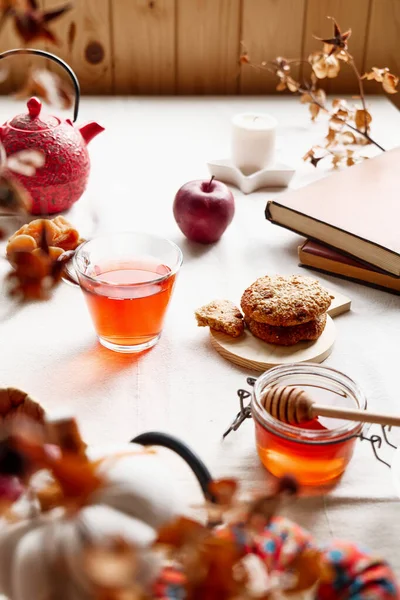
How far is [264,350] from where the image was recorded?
35.7 inches

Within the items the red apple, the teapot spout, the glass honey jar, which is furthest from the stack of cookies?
the teapot spout

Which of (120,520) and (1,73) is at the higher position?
(1,73)

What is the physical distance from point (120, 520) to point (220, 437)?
14.5 inches

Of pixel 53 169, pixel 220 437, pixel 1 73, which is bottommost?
pixel 220 437

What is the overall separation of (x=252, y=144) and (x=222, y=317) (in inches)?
20.9

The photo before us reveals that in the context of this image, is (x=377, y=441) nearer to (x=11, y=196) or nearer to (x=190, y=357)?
(x=190, y=357)

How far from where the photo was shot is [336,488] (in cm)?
73

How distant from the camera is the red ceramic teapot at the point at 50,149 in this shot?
3.75 ft

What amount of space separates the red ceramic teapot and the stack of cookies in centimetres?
36

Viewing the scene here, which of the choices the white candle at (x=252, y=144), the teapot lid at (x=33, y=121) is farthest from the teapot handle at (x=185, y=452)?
the white candle at (x=252, y=144)

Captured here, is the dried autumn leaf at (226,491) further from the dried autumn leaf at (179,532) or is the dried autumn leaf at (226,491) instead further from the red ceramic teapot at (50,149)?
the red ceramic teapot at (50,149)

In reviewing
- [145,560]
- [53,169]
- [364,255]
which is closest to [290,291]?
[364,255]

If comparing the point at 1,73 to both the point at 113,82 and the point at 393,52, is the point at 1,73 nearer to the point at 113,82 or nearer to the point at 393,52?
the point at 113,82

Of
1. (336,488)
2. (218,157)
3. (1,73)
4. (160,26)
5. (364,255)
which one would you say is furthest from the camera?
(160,26)
